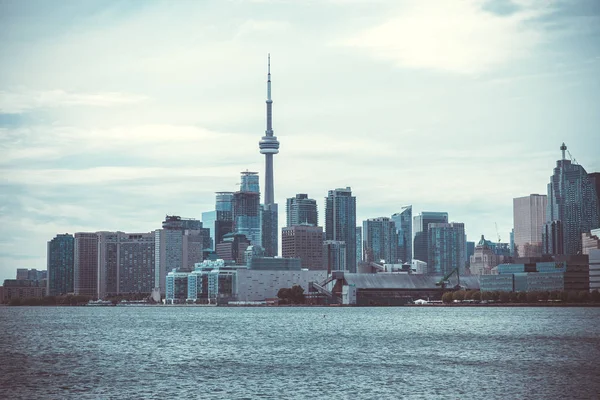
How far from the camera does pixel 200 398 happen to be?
259 feet

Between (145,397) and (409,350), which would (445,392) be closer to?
(145,397)

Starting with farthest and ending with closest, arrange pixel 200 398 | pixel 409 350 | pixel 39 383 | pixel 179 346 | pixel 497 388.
Answer: pixel 179 346
pixel 409 350
pixel 39 383
pixel 497 388
pixel 200 398

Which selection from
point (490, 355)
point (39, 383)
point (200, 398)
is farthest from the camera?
point (490, 355)

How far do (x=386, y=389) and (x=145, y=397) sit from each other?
65.8 feet

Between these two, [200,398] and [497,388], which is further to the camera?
[497,388]

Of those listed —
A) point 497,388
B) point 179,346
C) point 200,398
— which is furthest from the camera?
point 179,346

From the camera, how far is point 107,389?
8488 centimetres

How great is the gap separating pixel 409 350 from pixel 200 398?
165 ft

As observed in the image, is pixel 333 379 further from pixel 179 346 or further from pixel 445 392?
pixel 179 346

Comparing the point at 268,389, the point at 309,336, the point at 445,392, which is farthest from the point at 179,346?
the point at 445,392

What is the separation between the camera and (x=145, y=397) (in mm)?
79812

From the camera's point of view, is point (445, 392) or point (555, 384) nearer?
point (445, 392)

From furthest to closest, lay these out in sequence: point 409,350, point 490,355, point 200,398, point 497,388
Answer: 1. point 409,350
2. point 490,355
3. point 497,388
4. point 200,398

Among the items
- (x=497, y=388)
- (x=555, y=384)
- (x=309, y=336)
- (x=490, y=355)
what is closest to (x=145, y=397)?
(x=497, y=388)
